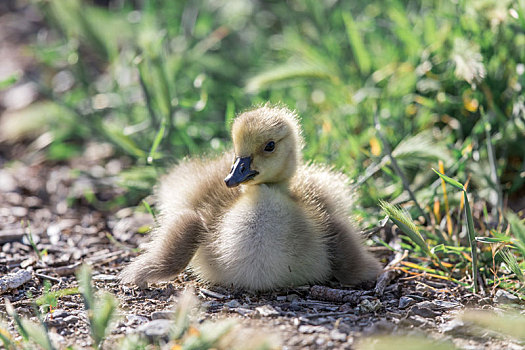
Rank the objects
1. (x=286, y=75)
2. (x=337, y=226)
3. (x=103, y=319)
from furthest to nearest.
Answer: (x=286, y=75)
(x=337, y=226)
(x=103, y=319)

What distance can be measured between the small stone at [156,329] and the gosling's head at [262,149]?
72cm

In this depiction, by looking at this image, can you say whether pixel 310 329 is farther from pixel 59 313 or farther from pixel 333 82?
pixel 333 82

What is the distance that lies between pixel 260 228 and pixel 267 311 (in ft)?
1.23

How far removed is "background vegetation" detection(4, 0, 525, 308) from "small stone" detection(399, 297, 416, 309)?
0.24 meters

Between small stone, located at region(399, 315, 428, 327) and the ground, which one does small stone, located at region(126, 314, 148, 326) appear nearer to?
the ground

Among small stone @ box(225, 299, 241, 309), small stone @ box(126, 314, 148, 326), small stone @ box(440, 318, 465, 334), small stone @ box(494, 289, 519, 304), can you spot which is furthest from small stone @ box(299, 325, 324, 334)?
small stone @ box(494, 289, 519, 304)

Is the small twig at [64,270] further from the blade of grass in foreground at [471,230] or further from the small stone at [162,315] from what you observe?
the blade of grass in foreground at [471,230]

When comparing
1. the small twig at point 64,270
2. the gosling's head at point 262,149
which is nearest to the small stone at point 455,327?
the gosling's head at point 262,149

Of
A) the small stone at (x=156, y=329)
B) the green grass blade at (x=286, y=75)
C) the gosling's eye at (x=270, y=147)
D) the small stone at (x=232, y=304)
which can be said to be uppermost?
the green grass blade at (x=286, y=75)

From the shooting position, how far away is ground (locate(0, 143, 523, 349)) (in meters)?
2.46

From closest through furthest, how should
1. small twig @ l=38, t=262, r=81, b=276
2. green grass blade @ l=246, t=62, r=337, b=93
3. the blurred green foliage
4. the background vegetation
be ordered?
small twig @ l=38, t=262, r=81, b=276
the background vegetation
the blurred green foliage
green grass blade @ l=246, t=62, r=337, b=93

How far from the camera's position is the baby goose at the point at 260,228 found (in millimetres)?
2842

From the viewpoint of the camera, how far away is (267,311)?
8.65ft

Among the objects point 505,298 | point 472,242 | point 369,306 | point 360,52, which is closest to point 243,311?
point 369,306
